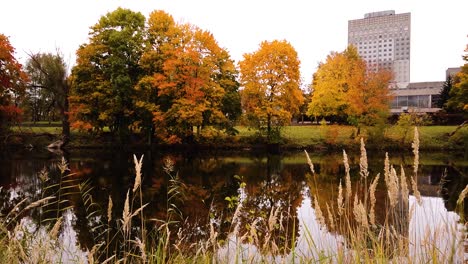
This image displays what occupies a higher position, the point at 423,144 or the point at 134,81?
the point at 134,81

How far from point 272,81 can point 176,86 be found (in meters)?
8.59

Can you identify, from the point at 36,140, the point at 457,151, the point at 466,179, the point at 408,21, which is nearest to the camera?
the point at 466,179

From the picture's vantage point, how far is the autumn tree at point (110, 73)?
33875mm

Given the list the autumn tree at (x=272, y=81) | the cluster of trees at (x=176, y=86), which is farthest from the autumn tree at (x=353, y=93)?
the autumn tree at (x=272, y=81)

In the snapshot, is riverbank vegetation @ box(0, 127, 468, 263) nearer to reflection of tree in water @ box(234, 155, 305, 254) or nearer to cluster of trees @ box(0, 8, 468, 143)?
reflection of tree in water @ box(234, 155, 305, 254)

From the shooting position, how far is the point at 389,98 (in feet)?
113

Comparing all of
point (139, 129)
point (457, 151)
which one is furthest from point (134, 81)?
point (457, 151)

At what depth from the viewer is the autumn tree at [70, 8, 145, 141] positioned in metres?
33.9

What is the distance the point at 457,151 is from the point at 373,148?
23.2ft

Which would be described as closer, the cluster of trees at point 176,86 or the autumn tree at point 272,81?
the cluster of trees at point 176,86

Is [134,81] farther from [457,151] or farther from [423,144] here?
[457,151]

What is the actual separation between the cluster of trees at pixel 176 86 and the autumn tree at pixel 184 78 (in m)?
0.09

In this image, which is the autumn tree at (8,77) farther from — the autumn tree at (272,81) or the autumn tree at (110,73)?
the autumn tree at (272,81)

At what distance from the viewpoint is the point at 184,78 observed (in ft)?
107
